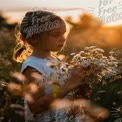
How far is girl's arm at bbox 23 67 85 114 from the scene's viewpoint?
1787 mm

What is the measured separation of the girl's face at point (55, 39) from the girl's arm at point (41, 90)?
0.14 meters

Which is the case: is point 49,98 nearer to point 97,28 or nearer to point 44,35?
point 44,35

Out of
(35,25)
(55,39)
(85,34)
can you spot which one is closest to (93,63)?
(55,39)

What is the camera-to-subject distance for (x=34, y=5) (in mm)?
2498

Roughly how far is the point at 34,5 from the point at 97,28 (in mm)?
669

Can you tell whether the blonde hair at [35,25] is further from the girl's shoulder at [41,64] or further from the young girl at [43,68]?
the girl's shoulder at [41,64]

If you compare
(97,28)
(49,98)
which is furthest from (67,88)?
(97,28)

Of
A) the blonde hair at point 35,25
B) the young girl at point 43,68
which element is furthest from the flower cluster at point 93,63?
the blonde hair at point 35,25

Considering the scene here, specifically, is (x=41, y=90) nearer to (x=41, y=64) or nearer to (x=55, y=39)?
(x=41, y=64)

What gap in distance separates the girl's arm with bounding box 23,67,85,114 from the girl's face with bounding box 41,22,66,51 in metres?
0.14

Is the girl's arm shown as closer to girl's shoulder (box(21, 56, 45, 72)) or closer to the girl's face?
girl's shoulder (box(21, 56, 45, 72))

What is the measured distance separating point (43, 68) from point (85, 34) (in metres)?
1.22

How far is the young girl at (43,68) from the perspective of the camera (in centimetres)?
181

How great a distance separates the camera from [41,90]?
6.03ft
